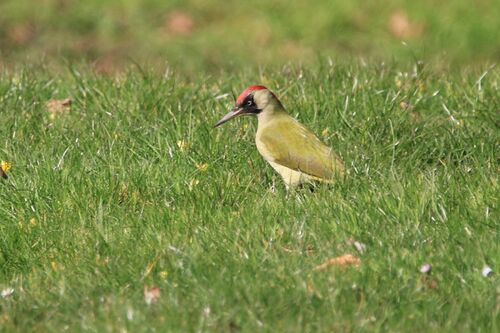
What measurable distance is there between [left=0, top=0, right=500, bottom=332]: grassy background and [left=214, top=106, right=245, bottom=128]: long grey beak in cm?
11

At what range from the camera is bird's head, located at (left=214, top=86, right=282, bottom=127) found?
7430mm

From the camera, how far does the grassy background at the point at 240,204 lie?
5.12m

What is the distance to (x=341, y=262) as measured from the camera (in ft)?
18.0

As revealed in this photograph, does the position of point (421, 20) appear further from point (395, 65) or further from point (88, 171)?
point (88, 171)

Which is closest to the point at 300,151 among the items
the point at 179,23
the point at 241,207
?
the point at 241,207

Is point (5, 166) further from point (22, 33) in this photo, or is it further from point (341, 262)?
point (22, 33)

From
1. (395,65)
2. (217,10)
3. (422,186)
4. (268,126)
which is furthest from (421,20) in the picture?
(422,186)

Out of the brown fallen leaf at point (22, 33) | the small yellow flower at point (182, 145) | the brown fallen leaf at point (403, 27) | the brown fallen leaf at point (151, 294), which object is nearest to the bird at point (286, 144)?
the small yellow flower at point (182, 145)

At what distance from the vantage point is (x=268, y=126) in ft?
24.0

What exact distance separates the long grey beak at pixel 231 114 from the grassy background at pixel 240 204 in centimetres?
11

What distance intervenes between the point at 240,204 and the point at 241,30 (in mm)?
7982

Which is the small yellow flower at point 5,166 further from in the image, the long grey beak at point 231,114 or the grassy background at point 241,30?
the grassy background at point 241,30

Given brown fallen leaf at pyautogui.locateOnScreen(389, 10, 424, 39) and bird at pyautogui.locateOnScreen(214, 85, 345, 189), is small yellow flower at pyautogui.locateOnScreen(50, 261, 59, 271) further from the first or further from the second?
brown fallen leaf at pyautogui.locateOnScreen(389, 10, 424, 39)

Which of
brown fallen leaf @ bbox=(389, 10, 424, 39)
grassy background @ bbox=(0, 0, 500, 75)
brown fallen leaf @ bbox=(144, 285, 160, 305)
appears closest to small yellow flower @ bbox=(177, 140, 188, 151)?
brown fallen leaf @ bbox=(144, 285, 160, 305)
